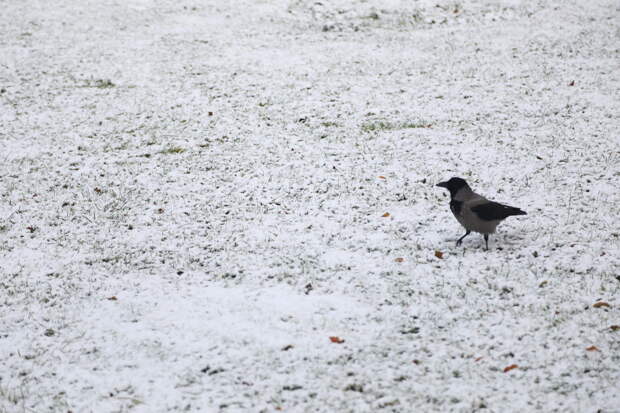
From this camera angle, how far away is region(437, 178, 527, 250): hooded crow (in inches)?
266

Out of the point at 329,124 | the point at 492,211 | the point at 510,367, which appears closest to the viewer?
the point at 510,367

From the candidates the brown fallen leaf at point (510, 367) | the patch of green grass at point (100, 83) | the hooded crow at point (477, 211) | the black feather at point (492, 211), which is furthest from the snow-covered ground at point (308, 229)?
the black feather at point (492, 211)

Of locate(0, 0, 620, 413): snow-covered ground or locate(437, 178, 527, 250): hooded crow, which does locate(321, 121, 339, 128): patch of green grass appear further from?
locate(437, 178, 527, 250): hooded crow

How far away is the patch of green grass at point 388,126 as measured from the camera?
12266mm

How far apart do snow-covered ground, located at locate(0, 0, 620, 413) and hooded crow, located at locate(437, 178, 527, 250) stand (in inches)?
17.4

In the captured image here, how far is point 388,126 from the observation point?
12.4m

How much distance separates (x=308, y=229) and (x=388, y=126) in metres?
5.11

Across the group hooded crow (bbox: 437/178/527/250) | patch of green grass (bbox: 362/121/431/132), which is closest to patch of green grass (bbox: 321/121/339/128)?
patch of green grass (bbox: 362/121/431/132)

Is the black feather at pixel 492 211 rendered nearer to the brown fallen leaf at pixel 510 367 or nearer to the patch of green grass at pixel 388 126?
the brown fallen leaf at pixel 510 367

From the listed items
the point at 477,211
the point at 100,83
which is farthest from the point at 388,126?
the point at 100,83

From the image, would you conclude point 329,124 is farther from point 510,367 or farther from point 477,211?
point 510,367

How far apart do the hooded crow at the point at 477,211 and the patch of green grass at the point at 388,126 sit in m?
5.26

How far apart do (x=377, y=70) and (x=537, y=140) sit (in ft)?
22.0

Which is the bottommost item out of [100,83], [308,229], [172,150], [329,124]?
[308,229]
